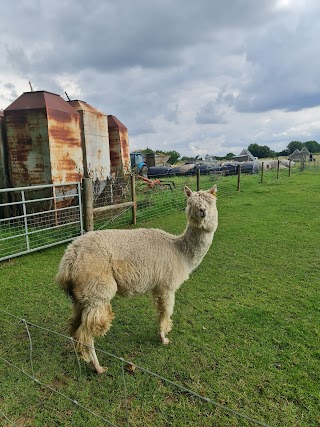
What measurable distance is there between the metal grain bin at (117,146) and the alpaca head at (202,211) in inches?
318

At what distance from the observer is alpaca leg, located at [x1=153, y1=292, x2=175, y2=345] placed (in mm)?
3115

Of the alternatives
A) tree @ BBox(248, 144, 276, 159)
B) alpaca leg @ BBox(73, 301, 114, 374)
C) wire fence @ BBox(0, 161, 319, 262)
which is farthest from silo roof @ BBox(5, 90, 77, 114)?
tree @ BBox(248, 144, 276, 159)

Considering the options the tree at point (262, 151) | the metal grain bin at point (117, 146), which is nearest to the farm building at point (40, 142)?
the metal grain bin at point (117, 146)

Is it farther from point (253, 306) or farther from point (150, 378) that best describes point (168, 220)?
point (150, 378)

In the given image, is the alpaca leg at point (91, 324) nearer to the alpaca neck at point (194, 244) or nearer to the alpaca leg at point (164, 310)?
the alpaca leg at point (164, 310)

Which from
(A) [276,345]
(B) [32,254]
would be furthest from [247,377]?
(B) [32,254]

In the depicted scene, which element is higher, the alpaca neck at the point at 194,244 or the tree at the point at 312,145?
the tree at the point at 312,145

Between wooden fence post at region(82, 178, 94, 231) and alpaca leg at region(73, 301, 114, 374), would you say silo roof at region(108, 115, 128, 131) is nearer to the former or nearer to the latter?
wooden fence post at region(82, 178, 94, 231)

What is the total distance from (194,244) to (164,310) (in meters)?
0.75

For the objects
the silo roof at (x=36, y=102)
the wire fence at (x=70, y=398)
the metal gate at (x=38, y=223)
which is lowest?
the wire fence at (x=70, y=398)

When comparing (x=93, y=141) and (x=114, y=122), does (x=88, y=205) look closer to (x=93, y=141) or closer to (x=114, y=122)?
(x=93, y=141)

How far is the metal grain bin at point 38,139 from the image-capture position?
24.5 feet

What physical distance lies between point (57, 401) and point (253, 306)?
2.46m

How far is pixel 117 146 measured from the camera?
11258 mm
